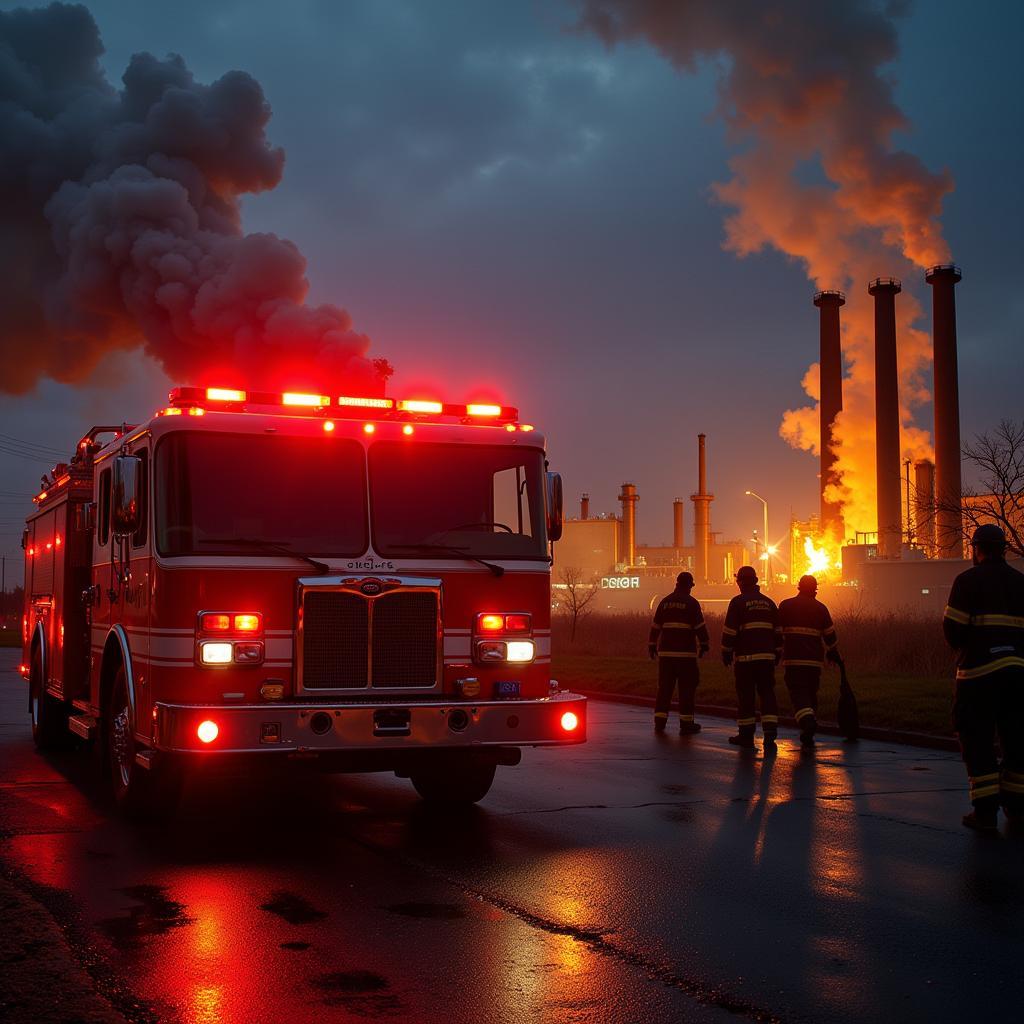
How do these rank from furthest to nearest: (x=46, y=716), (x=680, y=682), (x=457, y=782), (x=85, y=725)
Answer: (x=680, y=682) < (x=46, y=716) < (x=85, y=725) < (x=457, y=782)

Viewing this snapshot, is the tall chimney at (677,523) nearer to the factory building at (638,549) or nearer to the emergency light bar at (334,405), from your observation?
the factory building at (638,549)

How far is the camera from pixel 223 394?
7938 millimetres

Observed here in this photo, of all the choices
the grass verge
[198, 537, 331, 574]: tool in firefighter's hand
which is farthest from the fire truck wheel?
the grass verge

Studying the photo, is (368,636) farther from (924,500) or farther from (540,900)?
(924,500)

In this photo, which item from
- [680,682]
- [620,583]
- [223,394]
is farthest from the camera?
[620,583]

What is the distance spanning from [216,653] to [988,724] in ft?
15.8

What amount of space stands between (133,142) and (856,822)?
22.8 metres

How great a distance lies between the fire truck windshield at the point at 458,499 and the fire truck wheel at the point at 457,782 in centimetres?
161

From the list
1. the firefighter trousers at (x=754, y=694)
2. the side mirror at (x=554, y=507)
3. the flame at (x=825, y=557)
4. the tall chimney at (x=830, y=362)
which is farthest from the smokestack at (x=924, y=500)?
the side mirror at (x=554, y=507)

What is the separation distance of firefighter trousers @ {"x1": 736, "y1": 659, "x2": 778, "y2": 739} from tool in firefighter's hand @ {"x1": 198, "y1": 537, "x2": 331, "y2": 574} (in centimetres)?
642

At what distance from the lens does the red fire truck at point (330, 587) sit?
733 cm

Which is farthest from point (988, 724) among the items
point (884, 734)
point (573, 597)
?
point (573, 597)

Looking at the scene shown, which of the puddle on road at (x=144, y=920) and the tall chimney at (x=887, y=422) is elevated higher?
the tall chimney at (x=887, y=422)

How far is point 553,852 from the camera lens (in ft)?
23.7
